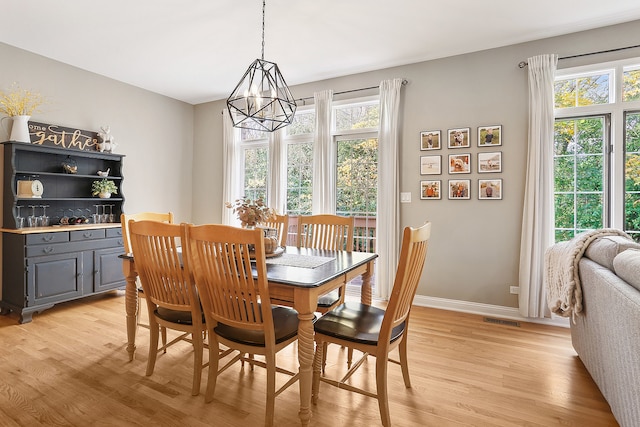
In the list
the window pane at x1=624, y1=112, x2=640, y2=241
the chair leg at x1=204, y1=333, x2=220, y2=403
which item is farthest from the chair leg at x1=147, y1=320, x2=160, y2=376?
the window pane at x1=624, y1=112, x2=640, y2=241

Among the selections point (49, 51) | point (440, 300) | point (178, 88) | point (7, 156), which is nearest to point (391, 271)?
point (440, 300)

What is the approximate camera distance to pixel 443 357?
2.62 meters

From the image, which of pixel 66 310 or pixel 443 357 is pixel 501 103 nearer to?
pixel 443 357

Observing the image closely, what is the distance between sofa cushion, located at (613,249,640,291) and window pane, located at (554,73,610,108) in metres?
2.08

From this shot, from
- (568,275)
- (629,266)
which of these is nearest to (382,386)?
(629,266)

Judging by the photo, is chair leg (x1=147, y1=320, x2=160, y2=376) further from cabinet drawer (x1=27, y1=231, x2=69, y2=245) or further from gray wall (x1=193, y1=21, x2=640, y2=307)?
gray wall (x1=193, y1=21, x2=640, y2=307)

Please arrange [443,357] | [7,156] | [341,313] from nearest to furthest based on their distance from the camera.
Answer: [341,313] < [443,357] < [7,156]

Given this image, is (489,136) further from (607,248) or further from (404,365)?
(404,365)

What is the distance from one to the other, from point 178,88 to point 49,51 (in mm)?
1505

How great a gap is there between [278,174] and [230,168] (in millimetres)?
894

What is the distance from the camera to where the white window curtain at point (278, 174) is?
4.81 m

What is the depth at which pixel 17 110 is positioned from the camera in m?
3.55

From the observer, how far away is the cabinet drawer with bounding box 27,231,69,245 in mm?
3357

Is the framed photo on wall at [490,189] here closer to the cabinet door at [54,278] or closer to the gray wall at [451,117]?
the gray wall at [451,117]
